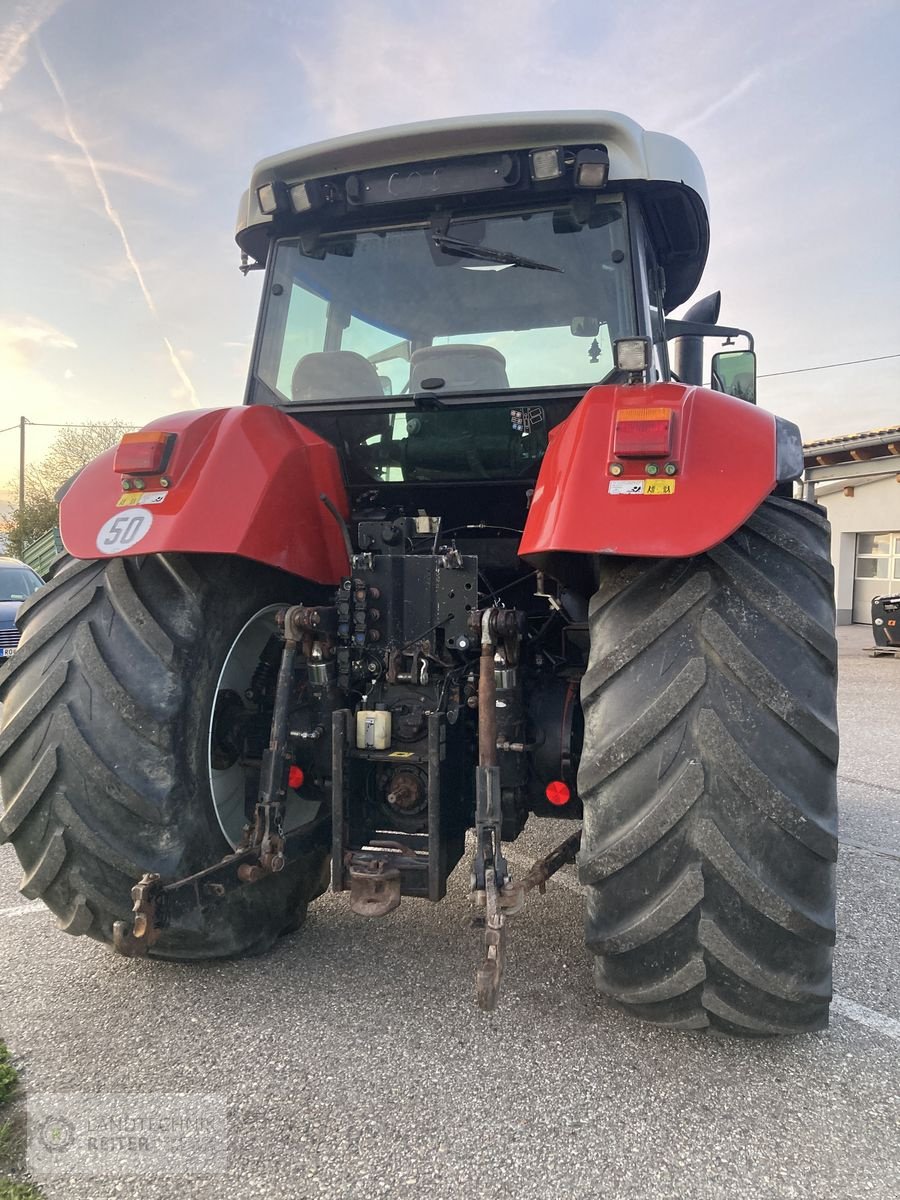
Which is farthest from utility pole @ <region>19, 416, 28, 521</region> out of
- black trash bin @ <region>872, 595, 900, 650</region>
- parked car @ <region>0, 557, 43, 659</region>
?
black trash bin @ <region>872, 595, 900, 650</region>

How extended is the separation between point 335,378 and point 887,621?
41.8 ft

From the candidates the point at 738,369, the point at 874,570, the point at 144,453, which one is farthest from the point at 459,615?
the point at 874,570

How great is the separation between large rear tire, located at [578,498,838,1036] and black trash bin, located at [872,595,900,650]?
12818 millimetres

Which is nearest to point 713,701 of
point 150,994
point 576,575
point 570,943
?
point 576,575

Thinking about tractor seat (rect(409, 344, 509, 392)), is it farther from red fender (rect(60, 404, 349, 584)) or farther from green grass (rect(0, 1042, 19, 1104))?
green grass (rect(0, 1042, 19, 1104))

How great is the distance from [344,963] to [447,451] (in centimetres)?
176

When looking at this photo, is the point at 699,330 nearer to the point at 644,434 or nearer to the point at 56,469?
the point at 644,434

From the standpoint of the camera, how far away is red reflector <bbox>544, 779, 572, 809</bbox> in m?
2.58

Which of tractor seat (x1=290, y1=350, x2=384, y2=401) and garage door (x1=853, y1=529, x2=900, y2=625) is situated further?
garage door (x1=853, y1=529, x2=900, y2=625)

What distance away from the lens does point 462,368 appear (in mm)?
2877

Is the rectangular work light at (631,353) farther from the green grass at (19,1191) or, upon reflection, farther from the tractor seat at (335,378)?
the green grass at (19,1191)

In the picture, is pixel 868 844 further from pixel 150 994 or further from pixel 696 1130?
pixel 150 994

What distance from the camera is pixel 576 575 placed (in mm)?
2451

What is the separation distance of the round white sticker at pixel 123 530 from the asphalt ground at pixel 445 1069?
52.2 inches
